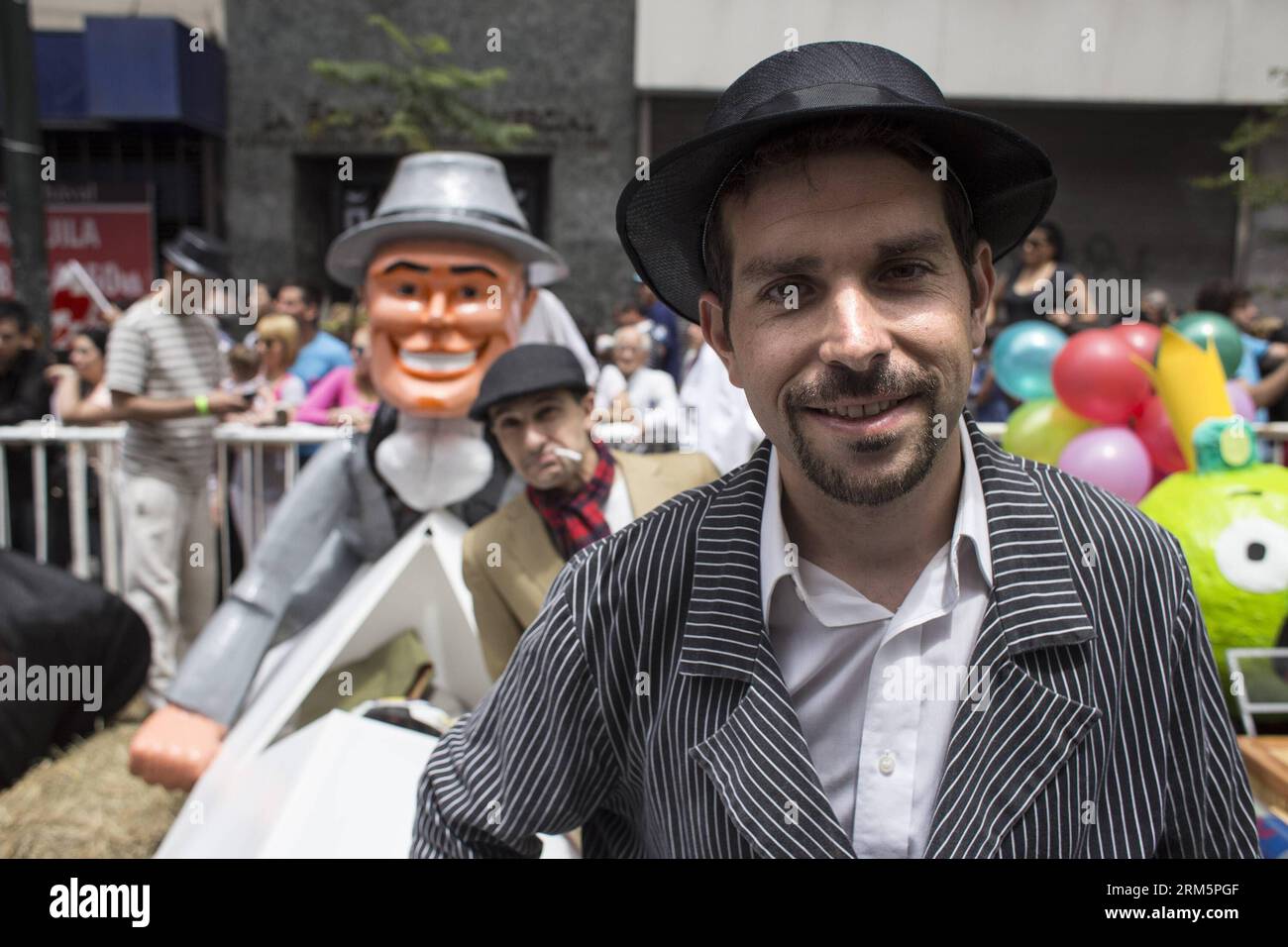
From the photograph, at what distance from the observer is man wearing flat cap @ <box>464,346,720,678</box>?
2.39 m

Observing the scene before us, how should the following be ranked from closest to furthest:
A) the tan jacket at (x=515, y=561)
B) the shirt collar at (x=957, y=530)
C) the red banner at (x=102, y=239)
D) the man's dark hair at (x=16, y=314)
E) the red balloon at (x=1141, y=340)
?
the shirt collar at (x=957, y=530) → the tan jacket at (x=515, y=561) → the red balloon at (x=1141, y=340) → the man's dark hair at (x=16, y=314) → the red banner at (x=102, y=239)

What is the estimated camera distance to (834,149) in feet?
3.62

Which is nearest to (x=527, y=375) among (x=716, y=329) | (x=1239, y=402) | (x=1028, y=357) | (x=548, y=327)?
(x=548, y=327)

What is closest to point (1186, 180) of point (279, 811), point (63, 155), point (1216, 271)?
point (1216, 271)

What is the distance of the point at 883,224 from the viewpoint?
1.10 meters

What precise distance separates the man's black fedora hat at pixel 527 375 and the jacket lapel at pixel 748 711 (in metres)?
1.29

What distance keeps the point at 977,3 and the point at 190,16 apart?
365 inches

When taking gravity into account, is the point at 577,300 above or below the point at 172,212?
below

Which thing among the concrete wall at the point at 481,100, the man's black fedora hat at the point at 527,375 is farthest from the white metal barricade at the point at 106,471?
the concrete wall at the point at 481,100

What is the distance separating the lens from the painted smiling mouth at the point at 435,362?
9.95ft

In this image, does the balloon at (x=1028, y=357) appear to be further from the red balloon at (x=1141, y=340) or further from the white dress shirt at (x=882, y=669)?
the white dress shirt at (x=882, y=669)

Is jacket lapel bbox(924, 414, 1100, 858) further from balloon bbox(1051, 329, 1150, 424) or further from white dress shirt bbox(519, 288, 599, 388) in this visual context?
white dress shirt bbox(519, 288, 599, 388)

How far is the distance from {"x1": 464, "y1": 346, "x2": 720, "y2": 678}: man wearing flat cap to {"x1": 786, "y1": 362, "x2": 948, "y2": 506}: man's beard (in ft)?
4.26
